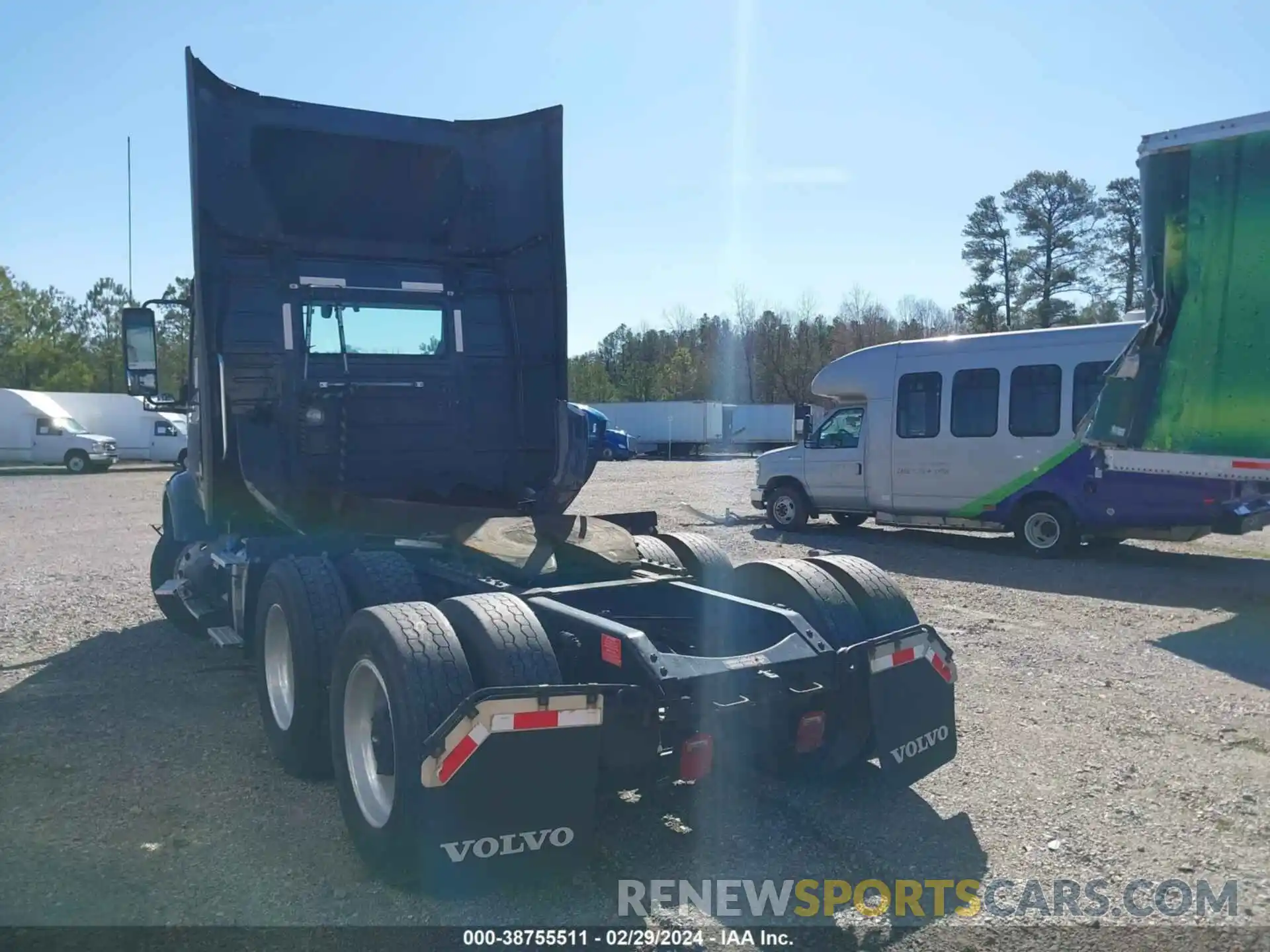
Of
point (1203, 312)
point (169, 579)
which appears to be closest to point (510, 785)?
point (169, 579)

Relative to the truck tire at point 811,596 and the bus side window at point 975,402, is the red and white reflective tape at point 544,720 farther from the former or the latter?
the bus side window at point 975,402

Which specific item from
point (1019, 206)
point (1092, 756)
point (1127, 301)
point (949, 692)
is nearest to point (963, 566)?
point (1092, 756)

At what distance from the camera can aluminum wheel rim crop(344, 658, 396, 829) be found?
4.32 m

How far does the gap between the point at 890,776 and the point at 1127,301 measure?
34729 mm

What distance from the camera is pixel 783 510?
1636 cm

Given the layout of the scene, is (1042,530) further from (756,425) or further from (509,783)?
(756,425)

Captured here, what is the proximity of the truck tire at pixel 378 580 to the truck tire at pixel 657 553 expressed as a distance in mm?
1381

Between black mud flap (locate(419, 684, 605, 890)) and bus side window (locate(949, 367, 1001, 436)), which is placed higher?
bus side window (locate(949, 367, 1001, 436))

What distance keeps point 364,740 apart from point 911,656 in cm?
250

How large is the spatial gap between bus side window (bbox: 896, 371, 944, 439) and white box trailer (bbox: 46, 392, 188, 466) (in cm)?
2880

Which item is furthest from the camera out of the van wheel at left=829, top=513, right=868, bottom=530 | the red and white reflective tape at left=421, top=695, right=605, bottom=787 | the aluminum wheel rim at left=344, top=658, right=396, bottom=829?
the van wheel at left=829, top=513, right=868, bottom=530

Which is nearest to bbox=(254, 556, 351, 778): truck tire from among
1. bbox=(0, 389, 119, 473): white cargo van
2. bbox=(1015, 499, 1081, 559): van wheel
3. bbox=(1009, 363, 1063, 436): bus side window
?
bbox=(1015, 499, 1081, 559): van wheel

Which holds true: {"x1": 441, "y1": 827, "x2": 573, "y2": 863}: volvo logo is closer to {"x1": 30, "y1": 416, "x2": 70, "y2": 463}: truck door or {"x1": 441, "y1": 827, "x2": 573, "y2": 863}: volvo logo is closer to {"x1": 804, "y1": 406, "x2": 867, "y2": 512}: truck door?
{"x1": 804, "y1": 406, "x2": 867, "y2": 512}: truck door

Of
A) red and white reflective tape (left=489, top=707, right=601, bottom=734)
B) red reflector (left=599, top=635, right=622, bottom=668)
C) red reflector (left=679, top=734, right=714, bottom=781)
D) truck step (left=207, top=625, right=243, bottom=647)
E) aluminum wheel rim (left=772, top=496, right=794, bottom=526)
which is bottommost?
aluminum wheel rim (left=772, top=496, right=794, bottom=526)
